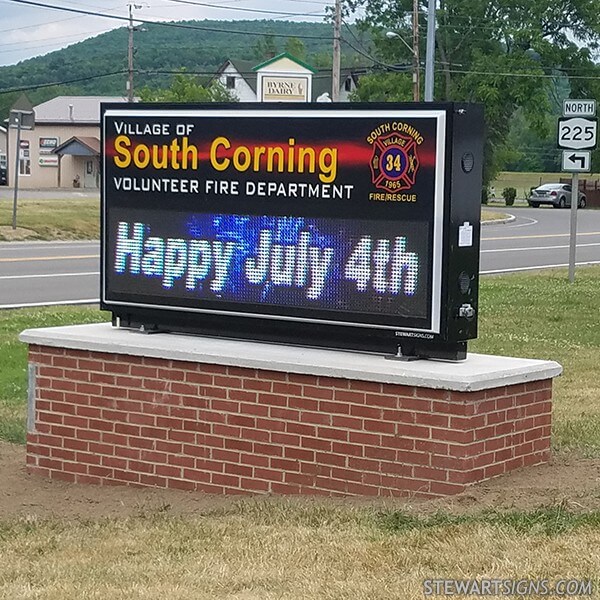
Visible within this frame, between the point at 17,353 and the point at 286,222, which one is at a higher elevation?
the point at 286,222

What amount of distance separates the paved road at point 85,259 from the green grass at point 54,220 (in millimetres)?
1931

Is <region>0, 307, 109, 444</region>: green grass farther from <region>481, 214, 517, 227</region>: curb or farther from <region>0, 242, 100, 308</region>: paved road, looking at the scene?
<region>481, 214, 517, 227</region>: curb

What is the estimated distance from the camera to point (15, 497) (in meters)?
8.16

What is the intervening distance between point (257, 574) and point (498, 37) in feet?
231

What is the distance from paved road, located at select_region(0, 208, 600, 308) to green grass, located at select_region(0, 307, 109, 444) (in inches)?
62.4

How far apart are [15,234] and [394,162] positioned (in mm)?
25297

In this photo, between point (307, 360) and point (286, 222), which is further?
point (286, 222)

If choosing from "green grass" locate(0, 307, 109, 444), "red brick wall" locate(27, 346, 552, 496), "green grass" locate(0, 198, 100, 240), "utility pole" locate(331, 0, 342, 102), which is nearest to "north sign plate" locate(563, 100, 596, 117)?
"green grass" locate(0, 307, 109, 444)

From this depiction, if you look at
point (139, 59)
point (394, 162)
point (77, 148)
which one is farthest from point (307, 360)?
point (139, 59)

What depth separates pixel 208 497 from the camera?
7.84m

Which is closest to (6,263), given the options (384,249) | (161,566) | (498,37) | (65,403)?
(65,403)

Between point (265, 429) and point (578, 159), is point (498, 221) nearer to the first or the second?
point (578, 159)

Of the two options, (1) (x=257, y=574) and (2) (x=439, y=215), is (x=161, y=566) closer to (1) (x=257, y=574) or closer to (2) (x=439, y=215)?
(1) (x=257, y=574)

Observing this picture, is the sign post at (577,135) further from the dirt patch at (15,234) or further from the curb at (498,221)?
the curb at (498,221)
